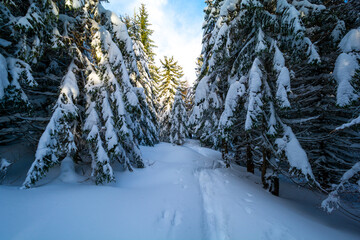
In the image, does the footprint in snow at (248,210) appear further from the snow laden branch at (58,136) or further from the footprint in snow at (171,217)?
the snow laden branch at (58,136)

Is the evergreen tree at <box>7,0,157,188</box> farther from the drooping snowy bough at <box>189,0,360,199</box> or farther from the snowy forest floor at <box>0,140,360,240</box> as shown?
the drooping snowy bough at <box>189,0,360,199</box>

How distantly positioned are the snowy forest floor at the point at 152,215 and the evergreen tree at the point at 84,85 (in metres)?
0.89

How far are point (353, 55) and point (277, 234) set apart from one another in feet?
15.4

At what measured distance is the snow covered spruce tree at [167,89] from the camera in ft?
64.0

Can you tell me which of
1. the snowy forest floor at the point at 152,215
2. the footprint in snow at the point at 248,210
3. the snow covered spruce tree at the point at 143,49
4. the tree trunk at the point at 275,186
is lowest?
the snowy forest floor at the point at 152,215

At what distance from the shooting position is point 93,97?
201 inches

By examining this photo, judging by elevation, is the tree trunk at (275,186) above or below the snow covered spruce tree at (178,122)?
below

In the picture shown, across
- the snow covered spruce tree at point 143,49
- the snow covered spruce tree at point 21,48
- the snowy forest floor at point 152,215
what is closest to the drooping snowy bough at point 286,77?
the snowy forest floor at point 152,215

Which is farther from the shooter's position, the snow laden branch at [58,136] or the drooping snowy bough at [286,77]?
the drooping snowy bough at [286,77]

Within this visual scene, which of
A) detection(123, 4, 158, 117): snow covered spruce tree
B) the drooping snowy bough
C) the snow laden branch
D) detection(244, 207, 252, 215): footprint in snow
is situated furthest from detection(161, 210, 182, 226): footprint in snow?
detection(123, 4, 158, 117): snow covered spruce tree

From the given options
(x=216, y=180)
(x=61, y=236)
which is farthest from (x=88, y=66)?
(x=216, y=180)

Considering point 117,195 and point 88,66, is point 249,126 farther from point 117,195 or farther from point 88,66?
point 88,66

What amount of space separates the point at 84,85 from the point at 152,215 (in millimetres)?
5144

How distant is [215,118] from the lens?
7.35 m
